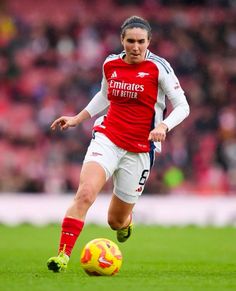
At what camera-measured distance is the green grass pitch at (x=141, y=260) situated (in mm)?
8031

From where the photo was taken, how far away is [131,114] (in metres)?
9.70

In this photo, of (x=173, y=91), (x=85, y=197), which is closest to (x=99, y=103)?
(x=173, y=91)

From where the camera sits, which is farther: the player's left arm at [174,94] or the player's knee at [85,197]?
the player's left arm at [174,94]

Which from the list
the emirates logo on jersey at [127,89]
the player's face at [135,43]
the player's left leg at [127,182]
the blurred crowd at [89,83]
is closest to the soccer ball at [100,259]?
the player's left leg at [127,182]

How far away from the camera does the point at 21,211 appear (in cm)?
2006

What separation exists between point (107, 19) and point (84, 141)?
5606 mm

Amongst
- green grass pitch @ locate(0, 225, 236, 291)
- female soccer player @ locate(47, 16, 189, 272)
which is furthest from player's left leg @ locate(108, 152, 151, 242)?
green grass pitch @ locate(0, 225, 236, 291)

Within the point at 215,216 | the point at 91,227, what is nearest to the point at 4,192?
the point at 91,227

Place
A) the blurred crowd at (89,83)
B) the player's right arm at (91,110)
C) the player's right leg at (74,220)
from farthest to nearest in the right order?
the blurred crowd at (89,83)
the player's right arm at (91,110)
the player's right leg at (74,220)

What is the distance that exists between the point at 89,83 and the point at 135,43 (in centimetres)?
1551

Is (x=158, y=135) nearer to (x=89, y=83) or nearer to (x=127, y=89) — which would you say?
(x=127, y=89)

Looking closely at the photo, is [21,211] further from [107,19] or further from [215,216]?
[107,19]

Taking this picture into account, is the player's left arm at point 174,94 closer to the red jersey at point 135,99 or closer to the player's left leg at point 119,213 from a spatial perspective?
the red jersey at point 135,99

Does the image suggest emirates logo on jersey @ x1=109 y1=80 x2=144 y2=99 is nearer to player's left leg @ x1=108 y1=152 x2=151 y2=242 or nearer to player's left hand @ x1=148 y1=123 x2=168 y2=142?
player's left leg @ x1=108 y1=152 x2=151 y2=242
